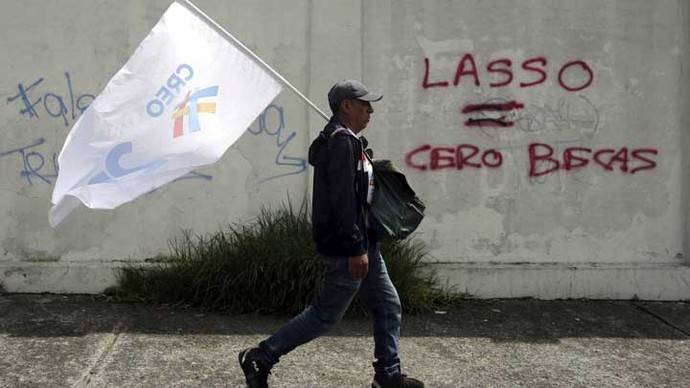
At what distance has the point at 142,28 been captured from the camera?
18.3 ft

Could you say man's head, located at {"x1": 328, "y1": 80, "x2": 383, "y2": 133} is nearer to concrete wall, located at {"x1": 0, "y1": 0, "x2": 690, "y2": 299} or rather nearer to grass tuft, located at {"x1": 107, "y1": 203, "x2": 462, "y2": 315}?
grass tuft, located at {"x1": 107, "y1": 203, "x2": 462, "y2": 315}

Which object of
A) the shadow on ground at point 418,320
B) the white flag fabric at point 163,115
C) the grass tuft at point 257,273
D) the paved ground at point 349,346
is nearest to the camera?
the white flag fabric at point 163,115

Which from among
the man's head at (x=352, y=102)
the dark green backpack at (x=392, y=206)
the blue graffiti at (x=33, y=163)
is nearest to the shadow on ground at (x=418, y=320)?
the blue graffiti at (x=33, y=163)

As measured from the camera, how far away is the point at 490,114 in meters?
5.73

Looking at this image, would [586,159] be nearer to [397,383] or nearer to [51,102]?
[397,383]

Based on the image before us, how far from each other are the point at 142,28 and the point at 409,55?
2247 millimetres

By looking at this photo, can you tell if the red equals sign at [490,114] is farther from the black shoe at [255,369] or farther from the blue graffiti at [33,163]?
the blue graffiti at [33,163]

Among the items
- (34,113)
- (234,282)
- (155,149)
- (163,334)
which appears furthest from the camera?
(34,113)

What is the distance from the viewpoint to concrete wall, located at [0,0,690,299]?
5559 millimetres

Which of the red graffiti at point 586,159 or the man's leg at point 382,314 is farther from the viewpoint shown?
the red graffiti at point 586,159

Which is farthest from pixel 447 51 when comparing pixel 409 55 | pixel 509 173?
pixel 509 173

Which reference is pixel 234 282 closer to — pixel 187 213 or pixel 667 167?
pixel 187 213

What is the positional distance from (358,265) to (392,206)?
407mm

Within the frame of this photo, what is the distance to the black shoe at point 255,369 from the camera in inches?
132
